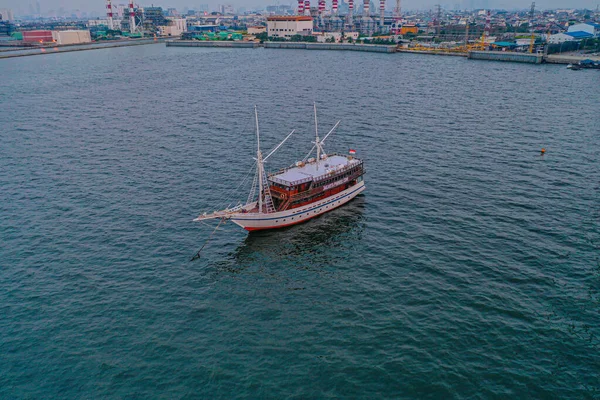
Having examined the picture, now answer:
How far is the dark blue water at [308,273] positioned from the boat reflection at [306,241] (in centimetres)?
34

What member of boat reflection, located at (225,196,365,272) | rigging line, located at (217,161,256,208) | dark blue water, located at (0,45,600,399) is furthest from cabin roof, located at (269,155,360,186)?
rigging line, located at (217,161,256,208)

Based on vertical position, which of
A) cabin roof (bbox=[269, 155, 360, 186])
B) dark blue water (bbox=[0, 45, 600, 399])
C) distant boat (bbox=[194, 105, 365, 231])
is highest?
cabin roof (bbox=[269, 155, 360, 186])

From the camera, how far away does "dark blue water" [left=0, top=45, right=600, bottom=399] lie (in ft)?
142

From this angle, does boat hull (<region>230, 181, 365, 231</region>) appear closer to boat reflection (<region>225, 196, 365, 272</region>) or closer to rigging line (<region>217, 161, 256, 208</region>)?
boat reflection (<region>225, 196, 365, 272</region>)

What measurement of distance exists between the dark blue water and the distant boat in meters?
2.66

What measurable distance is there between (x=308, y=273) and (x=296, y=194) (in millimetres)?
16521

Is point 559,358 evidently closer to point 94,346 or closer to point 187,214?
point 94,346

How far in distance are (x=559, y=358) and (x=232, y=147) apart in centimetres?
8072

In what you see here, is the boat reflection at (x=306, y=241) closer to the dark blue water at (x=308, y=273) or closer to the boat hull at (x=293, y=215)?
the dark blue water at (x=308, y=273)

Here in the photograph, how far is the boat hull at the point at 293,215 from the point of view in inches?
2660

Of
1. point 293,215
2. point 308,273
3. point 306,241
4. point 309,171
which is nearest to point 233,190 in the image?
point 309,171

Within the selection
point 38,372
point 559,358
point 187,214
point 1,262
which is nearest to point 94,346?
point 38,372

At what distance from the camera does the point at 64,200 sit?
7900 cm

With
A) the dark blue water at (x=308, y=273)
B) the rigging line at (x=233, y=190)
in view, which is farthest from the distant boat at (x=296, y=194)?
the rigging line at (x=233, y=190)
